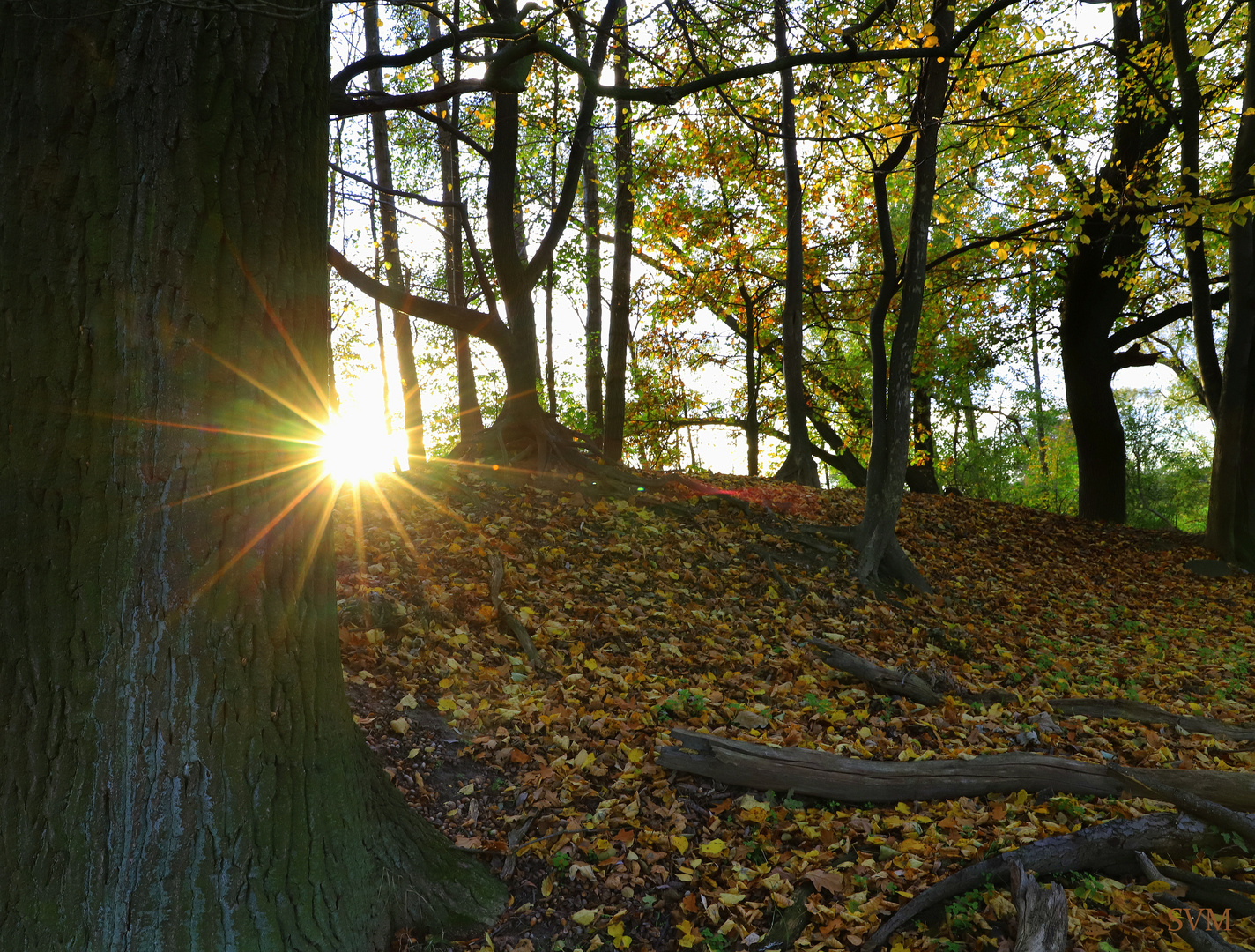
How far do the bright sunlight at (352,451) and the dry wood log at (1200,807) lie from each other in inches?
154

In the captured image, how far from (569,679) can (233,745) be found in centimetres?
283

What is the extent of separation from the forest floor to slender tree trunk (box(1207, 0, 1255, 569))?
231 centimetres

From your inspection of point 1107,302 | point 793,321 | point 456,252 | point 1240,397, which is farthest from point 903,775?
point 1107,302

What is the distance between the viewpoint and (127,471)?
2.29m

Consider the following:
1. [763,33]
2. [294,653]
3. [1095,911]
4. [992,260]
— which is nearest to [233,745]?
[294,653]

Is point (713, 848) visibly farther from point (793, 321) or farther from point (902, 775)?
point (793, 321)

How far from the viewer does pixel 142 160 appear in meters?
2.27

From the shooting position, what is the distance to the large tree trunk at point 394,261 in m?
12.4

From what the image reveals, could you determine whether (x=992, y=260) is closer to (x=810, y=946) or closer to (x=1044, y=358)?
(x=1044, y=358)

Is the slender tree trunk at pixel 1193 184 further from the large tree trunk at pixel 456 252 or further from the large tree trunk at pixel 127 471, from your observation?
the large tree trunk at pixel 127 471

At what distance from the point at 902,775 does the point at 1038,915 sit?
1.21 meters

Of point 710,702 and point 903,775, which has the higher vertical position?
point 710,702

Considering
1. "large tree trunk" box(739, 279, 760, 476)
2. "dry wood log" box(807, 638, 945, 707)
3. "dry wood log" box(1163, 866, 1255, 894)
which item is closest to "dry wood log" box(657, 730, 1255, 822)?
"dry wood log" box(1163, 866, 1255, 894)

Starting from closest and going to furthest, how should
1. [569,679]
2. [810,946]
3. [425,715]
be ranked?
[810,946] < [425,715] < [569,679]
